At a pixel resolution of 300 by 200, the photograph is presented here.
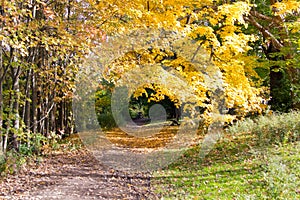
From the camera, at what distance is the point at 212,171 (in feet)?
23.5

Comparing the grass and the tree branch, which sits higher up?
the tree branch

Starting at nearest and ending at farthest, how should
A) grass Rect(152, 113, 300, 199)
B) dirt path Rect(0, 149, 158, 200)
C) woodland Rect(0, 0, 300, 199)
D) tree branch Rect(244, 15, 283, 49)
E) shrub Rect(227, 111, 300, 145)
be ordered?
grass Rect(152, 113, 300, 199) → dirt path Rect(0, 149, 158, 200) → woodland Rect(0, 0, 300, 199) → shrub Rect(227, 111, 300, 145) → tree branch Rect(244, 15, 283, 49)

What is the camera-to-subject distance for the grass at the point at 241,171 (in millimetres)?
5324

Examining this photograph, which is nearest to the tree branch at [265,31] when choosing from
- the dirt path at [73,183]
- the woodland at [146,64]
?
the woodland at [146,64]

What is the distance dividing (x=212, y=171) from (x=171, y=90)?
6.93ft

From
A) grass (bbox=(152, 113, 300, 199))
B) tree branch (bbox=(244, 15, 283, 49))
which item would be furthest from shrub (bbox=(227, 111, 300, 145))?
tree branch (bbox=(244, 15, 283, 49))

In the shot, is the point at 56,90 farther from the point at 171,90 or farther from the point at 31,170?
the point at 171,90

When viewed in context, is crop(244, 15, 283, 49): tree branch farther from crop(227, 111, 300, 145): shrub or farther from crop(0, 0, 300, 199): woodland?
crop(227, 111, 300, 145): shrub

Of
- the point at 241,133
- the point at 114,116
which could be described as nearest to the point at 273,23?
the point at 241,133

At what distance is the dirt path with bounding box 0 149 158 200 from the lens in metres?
5.71

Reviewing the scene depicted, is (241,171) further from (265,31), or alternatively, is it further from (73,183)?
(265,31)

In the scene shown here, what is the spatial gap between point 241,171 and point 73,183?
363 cm

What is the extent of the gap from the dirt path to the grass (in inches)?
19.5

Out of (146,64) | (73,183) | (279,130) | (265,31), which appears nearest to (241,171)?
(279,130)
